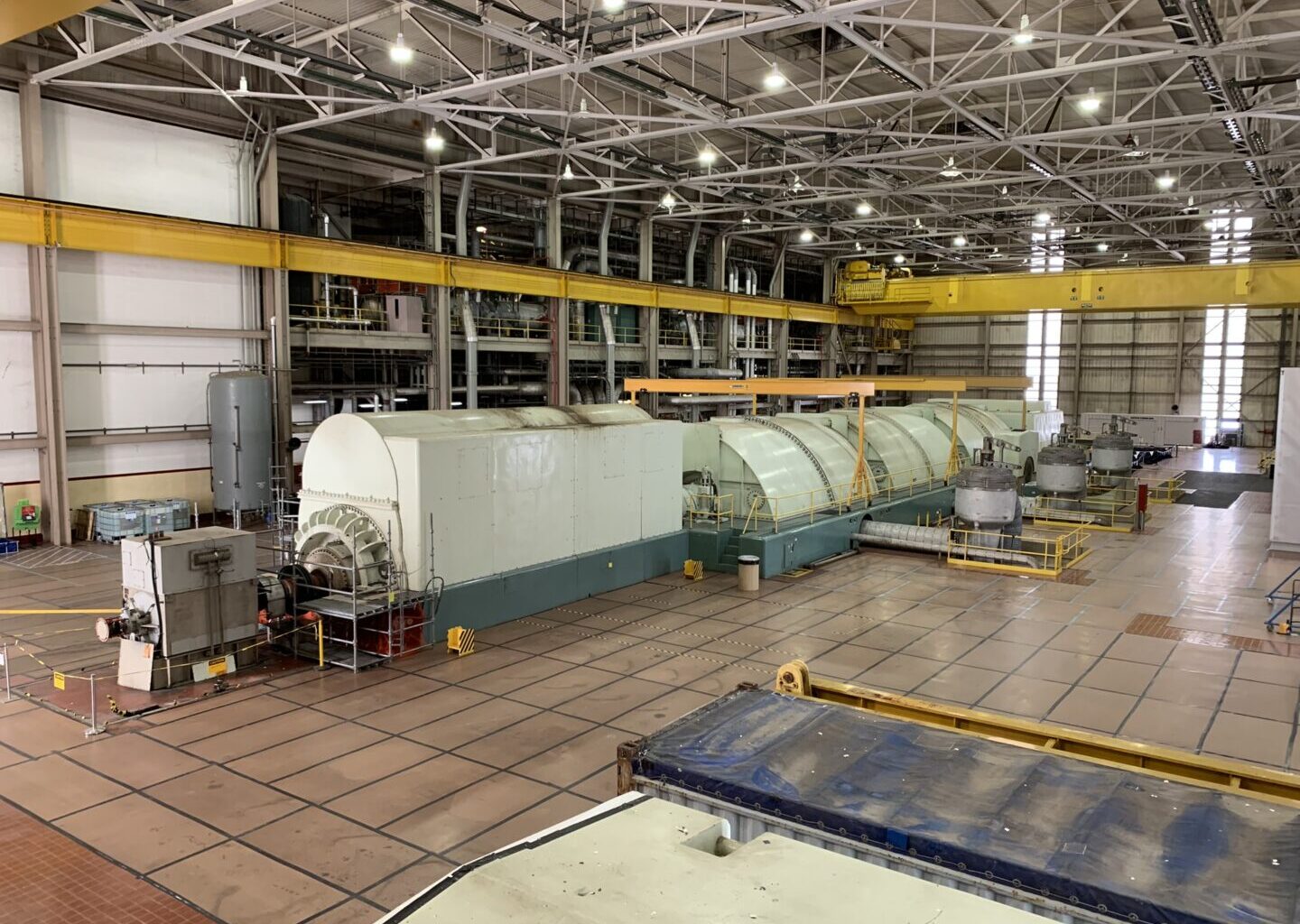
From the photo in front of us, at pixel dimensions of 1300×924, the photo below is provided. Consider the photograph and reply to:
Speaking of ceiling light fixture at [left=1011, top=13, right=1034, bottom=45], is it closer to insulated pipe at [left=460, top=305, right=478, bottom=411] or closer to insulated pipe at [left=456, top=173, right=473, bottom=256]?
insulated pipe at [left=460, top=305, right=478, bottom=411]

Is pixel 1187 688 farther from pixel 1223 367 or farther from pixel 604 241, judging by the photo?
pixel 1223 367

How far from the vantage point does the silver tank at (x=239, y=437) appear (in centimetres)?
2014

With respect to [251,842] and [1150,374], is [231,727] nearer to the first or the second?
[251,842]

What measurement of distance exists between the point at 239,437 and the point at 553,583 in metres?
10.1

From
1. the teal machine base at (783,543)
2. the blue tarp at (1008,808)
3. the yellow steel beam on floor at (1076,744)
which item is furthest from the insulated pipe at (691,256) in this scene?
the blue tarp at (1008,808)

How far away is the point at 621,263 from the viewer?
35.2 meters

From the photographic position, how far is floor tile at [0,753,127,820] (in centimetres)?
772

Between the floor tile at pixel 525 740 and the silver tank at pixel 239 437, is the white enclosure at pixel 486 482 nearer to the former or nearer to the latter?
the floor tile at pixel 525 740

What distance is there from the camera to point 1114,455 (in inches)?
1139

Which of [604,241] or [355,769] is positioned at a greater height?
[604,241]

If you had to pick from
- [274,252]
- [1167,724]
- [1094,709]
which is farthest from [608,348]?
[1167,724]

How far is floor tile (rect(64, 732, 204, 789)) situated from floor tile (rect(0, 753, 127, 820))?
0.13 m

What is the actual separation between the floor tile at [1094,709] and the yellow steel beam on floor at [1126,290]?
1740 centimetres

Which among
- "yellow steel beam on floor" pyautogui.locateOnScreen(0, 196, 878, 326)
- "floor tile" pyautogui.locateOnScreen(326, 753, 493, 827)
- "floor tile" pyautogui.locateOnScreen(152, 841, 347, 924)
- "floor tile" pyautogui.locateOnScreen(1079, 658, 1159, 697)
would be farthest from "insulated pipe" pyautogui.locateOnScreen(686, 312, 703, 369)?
"floor tile" pyautogui.locateOnScreen(152, 841, 347, 924)
